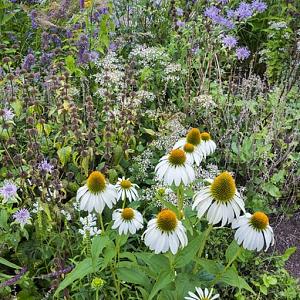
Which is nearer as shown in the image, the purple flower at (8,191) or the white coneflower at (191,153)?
the white coneflower at (191,153)

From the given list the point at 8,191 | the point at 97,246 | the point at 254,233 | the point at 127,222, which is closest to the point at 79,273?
the point at 97,246

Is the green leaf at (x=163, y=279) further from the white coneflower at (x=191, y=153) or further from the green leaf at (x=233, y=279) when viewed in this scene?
the white coneflower at (x=191, y=153)

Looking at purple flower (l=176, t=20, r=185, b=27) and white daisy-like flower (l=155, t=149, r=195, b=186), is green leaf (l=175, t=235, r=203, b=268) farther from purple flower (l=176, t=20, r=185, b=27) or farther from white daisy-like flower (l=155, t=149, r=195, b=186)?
purple flower (l=176, t=20, r=185, b=27)

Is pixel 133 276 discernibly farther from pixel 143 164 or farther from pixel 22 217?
pixel 143 164

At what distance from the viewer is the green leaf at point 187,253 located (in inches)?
70.2

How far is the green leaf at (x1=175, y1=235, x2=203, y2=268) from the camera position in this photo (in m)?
1.78

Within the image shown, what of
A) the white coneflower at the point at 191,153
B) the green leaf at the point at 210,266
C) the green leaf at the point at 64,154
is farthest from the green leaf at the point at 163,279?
the green leaf at the point at 64,154

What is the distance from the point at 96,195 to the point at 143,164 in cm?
118

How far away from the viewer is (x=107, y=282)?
7.68ft

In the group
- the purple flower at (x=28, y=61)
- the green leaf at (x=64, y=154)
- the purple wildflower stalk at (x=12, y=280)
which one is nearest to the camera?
the purple wildflower stalk at (x=12, y=280)

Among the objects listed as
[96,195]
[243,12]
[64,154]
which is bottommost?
[64,154]

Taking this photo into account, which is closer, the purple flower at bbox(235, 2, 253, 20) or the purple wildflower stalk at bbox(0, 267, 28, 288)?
the purple wildflower stalk at bbox(0, 267, 28, 288)

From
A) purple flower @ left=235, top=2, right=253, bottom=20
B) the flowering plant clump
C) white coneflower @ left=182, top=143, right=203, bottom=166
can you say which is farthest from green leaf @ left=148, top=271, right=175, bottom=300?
purple flower @ left=235, top=2, right=253, bottom=20

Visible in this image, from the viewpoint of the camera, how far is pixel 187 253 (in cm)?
180
